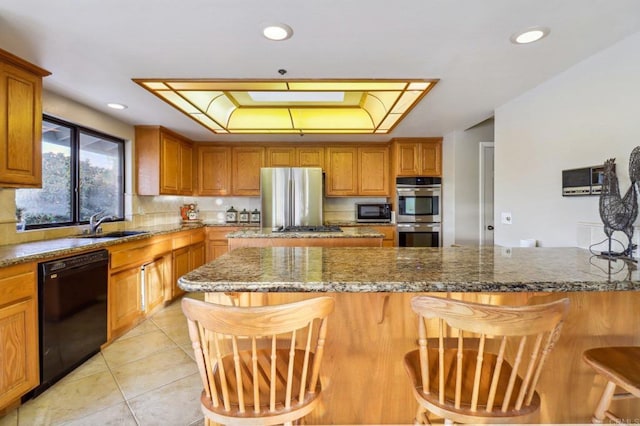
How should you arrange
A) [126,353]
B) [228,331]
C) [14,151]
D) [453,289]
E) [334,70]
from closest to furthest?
[228,331]
[453,289]
[14,151]
[334,70]
[126,353]

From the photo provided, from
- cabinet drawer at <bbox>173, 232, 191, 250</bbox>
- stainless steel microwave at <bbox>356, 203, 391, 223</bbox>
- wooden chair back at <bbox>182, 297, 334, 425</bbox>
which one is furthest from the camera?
stainless steel microwave at <bbox>356, 203, 391, 223</bbox>

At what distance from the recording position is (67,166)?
9.59ft

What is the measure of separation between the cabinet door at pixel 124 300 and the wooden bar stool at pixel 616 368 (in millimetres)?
3190

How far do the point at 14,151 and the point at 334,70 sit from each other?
7.60 feet

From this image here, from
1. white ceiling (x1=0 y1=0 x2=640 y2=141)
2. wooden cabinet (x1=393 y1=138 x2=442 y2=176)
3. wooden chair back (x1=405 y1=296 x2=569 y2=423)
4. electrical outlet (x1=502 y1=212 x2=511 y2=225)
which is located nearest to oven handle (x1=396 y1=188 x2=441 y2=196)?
wooden cabinet (x1=393 y1=138 x2=442 y2=176)

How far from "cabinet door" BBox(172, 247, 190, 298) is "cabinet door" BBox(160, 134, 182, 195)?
82 cm

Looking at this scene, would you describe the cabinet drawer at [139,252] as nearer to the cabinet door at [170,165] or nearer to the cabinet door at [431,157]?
the cabinet door at [170,165]

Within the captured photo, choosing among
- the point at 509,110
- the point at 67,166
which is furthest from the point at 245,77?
the point at 509,110

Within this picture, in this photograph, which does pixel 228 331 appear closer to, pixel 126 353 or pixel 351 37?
pixel 351 37

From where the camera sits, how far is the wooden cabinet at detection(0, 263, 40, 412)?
1.70 meters

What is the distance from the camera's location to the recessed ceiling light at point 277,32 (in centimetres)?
168

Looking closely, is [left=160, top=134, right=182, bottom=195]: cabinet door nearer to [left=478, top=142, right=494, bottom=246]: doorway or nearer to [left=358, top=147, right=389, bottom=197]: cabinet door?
[left=358, top=147, right=389, bottom=197]: cabinet door

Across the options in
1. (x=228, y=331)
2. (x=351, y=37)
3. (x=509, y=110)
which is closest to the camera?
(x=228, y=331)

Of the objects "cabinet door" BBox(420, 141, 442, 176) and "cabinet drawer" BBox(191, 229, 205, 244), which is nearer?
"cabinet drawer" BBox(191, 229, 205, 244)
